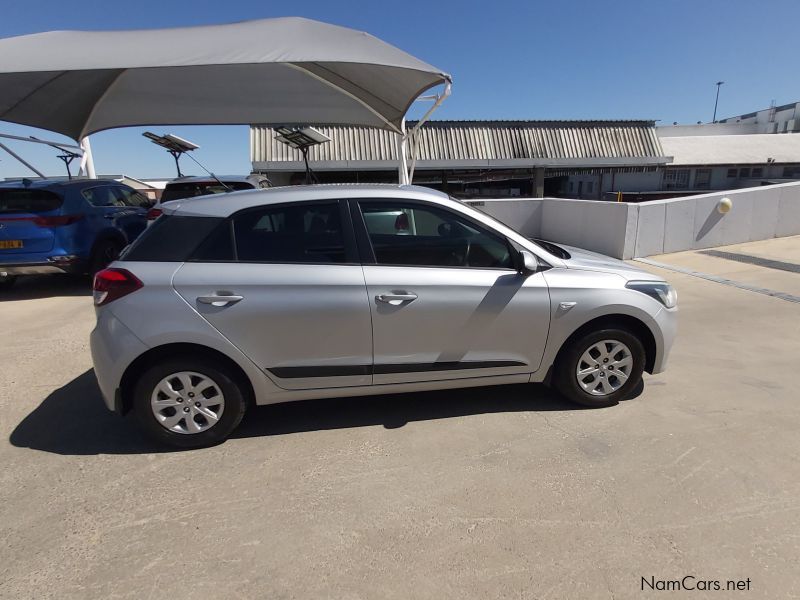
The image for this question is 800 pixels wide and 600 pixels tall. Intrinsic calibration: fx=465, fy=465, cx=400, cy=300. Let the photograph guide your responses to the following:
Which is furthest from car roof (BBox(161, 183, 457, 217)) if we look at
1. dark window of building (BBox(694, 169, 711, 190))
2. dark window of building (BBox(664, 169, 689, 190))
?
dark window of building (BBox(694, 169, 711, 190))

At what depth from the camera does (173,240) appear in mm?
2957

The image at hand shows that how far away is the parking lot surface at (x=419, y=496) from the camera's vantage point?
2062mm

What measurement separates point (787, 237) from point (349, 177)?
53.3 feet

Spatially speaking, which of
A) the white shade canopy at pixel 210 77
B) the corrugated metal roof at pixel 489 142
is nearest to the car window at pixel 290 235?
the white shade canopy at pixel 210 77

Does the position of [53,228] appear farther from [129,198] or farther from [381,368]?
[381,368]

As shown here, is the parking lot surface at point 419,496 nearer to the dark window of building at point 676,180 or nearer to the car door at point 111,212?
the car door at point 111,212

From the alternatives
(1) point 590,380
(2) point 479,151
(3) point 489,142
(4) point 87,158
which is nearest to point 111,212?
(4) point 87,158

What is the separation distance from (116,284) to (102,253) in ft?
17.3

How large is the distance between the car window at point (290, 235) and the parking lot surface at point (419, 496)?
1230mm

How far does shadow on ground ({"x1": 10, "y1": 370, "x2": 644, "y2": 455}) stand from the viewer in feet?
10.4

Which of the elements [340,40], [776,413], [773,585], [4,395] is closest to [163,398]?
[4,395]

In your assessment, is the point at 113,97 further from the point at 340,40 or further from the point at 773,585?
the point at 773,585

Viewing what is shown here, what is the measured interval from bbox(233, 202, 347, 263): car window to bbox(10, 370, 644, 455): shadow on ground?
1212 millimetres

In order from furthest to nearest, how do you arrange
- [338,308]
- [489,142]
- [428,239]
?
[489,142]
[428,239]
[338,308]
